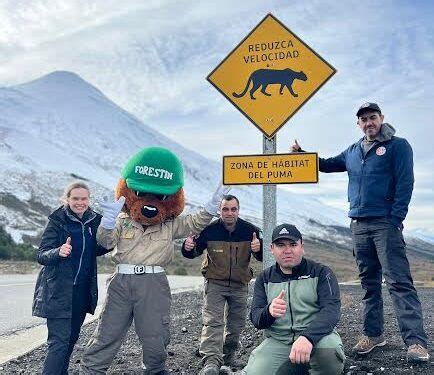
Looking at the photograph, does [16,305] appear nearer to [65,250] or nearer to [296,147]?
[65,250]

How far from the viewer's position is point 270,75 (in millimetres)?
5008

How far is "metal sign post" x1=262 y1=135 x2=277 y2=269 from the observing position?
A: 4820 millimetres

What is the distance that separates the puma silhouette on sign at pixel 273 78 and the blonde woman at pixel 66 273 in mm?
1637

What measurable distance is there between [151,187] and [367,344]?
7.40 feet

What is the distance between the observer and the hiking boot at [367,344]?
202 inches

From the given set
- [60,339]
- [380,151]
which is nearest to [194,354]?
[60,339]

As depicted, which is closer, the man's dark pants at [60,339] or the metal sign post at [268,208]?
the man's dark pants at [60,339]

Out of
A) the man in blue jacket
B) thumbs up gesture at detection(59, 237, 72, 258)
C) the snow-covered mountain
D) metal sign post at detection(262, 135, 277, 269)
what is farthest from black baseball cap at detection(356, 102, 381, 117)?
the snow-covered mountain

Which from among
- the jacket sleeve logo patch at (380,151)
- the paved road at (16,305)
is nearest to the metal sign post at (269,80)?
the jacket sleeve logo patch at (380,151)

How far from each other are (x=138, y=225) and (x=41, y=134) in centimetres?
17319

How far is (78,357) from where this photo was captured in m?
5.97

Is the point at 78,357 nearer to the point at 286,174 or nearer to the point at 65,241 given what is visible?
the point at 65,241

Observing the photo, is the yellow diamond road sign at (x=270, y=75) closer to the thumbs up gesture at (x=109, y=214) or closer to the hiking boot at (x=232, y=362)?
the thumbs up gesture at (x=109, y=214)

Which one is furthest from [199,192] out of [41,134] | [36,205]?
[36,205]
